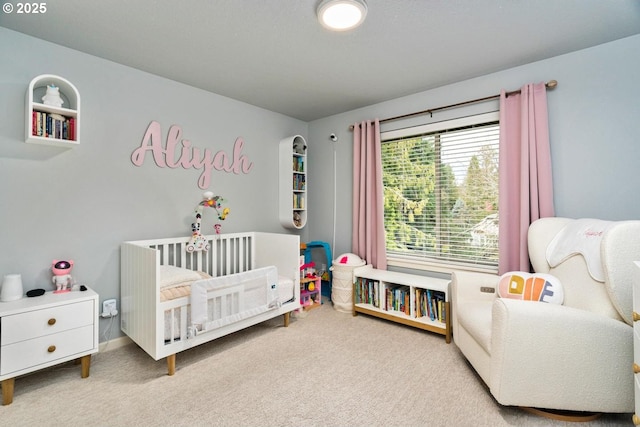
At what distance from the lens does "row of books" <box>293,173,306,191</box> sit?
11.7ft

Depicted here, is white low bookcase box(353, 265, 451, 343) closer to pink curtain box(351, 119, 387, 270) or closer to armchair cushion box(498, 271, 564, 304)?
pink curtain box(351, 119, 387, 270)

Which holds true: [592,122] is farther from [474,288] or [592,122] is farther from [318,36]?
[318,36]

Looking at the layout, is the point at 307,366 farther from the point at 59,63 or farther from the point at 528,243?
the point at 59,63

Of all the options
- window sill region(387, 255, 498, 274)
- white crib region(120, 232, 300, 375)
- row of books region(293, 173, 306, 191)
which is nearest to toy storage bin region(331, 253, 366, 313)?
window sill region(387, 255, 498, 274)

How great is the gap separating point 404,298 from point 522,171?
1.46 metres

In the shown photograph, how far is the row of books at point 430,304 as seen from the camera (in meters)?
2.48

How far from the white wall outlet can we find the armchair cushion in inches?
113

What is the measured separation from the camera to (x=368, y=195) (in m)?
3.18

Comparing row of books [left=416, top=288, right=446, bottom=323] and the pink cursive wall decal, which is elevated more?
the pink cursive wall decal

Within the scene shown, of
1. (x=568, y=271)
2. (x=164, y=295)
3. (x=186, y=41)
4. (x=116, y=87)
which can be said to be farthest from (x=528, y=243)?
(x=116, y=87)

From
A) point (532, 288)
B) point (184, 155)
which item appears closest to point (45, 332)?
point (184, 155)

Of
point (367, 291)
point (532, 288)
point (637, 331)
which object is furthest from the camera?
point (367, 291)

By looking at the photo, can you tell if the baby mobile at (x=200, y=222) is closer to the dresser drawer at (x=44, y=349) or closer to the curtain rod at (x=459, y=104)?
the dresser drawer at (x=44, y=349)

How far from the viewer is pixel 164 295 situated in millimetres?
1978
